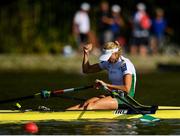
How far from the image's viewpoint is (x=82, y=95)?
23.3 m

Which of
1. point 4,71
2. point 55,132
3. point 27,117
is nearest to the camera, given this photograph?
point 55,132

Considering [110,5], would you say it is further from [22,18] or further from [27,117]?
[27,117]

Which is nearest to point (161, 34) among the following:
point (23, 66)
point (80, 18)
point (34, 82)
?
point (80, 18)

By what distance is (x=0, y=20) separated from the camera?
3497 centimetres

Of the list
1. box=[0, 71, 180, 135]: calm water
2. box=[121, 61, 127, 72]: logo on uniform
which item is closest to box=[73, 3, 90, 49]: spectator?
box=[0, 71, 180, 135]: calm water

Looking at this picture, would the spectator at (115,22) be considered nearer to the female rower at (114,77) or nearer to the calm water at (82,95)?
the calm water at (82,95)

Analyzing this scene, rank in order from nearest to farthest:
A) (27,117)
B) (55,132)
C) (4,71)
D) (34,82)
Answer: (55,132)
(27,117)
(34,82)
(4,71)

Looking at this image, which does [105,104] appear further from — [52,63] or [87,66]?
[52,63]

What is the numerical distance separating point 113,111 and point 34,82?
34.1 ft

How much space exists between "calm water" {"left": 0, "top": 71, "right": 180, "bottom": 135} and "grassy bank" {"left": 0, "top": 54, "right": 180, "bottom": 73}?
0.76 m

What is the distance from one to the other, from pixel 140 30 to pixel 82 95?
9647mm

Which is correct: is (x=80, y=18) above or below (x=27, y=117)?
above

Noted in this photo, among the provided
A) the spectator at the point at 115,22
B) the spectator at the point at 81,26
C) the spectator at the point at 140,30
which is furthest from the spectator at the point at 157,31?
the spectator at the point at 81,26

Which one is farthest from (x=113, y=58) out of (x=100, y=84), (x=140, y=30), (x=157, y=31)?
(x=157, y=31)
